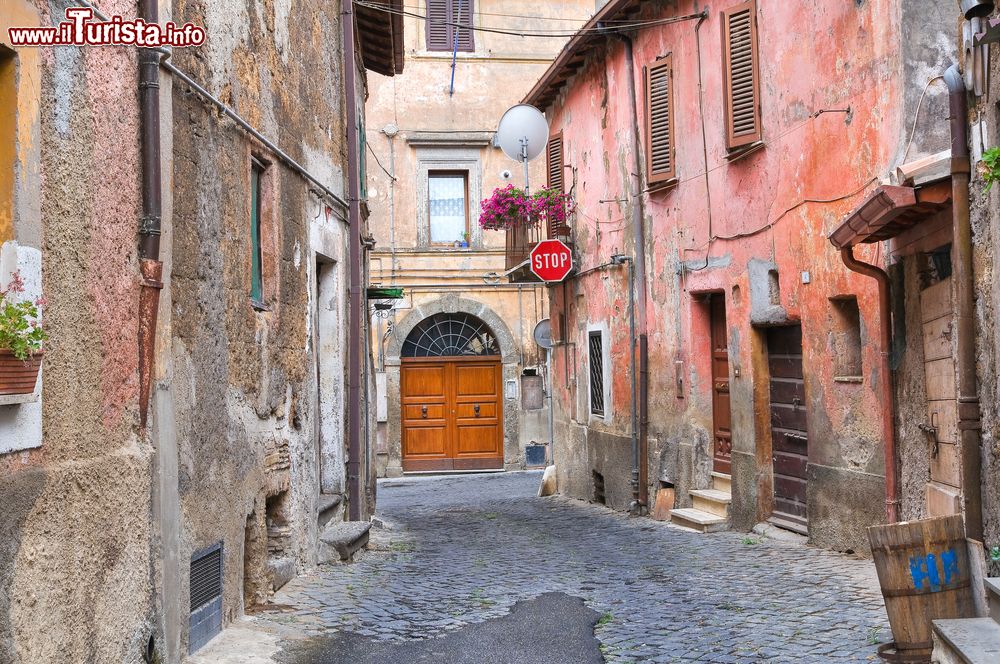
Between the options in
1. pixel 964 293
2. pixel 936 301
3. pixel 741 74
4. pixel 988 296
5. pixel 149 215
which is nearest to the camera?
pixel 149 215

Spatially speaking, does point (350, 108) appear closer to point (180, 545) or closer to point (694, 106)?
point (694, 106)

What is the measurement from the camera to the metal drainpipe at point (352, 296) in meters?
10.9

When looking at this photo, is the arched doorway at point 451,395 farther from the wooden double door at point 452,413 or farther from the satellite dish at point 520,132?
the satellite dish at point 520,132

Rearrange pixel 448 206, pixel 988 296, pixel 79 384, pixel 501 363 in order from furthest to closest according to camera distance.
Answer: pixel 501 363
pixel 448 206
pixel 988 296
pixel 79 384

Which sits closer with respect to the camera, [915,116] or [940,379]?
[940,379]

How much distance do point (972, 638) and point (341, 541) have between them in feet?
18.6

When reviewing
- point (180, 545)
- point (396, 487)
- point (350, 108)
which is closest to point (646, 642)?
point (180, 545)

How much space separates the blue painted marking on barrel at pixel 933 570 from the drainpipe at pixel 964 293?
524mm

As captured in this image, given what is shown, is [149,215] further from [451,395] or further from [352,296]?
[451,395]

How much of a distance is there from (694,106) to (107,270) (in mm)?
8982

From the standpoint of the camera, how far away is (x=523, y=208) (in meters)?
17.7

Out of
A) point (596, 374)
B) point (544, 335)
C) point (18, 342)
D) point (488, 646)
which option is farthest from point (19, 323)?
point (544, 335)

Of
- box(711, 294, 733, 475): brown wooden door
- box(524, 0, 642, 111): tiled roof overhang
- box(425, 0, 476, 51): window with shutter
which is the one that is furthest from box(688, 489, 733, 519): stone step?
box(425, 0, 476, 51): window with shutter

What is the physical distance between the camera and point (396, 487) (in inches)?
826
